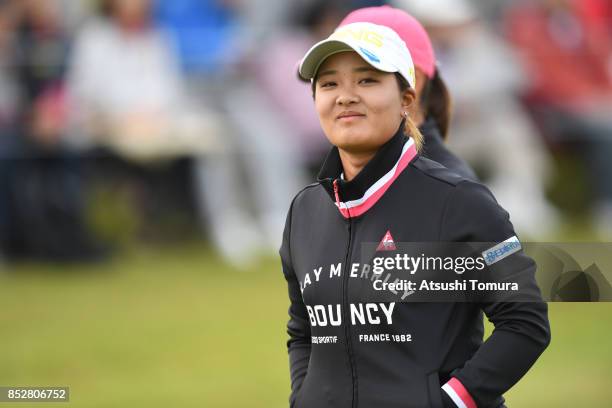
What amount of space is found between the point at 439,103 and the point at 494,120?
24.4 ft

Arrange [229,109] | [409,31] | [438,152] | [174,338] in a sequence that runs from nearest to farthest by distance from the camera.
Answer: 1. [438,152]
2. [409,31]
3. [174,338]
4. [229,109]

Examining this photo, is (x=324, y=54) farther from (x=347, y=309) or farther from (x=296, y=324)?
(x=296, y=324)

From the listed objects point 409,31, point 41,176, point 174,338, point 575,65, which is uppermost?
point 575,65

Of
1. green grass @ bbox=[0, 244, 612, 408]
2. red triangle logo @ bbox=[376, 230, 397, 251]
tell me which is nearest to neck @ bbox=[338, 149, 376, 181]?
red triangle logo @ bbox=[376, 230, 397, 251]

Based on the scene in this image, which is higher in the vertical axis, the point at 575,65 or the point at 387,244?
the point at 575,65

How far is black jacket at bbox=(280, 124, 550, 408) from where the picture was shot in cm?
302

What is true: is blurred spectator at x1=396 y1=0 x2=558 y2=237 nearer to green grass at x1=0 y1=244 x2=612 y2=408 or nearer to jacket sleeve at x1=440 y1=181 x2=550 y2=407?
green grass at x1=0 y1=244 x2=612 y2=408

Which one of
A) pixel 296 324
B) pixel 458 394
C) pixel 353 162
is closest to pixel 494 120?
pixel 296 324

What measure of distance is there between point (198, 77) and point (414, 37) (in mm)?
7443

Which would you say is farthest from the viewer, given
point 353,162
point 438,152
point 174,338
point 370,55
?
point 174,338

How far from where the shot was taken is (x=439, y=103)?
14.7 feet

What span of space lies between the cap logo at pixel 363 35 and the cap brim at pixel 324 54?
0.09ft

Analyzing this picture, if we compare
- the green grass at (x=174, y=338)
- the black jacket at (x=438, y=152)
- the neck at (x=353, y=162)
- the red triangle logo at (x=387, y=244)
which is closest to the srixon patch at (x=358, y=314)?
the red triangle logo at (x=387, y=244)

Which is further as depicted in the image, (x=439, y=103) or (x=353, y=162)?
(x=439, y=103)
